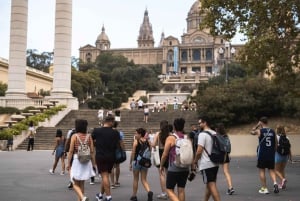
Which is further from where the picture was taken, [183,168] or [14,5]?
[14,5]

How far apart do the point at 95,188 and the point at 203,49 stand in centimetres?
15685

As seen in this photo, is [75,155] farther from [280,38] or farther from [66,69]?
[66,69]

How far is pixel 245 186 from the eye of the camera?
1279cm

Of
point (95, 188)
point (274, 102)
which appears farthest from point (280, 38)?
point (274, 102)

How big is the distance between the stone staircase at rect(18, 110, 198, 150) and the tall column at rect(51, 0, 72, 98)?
2244mm

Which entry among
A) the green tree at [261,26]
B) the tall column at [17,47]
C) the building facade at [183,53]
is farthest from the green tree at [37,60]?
the green tree at [261,26]

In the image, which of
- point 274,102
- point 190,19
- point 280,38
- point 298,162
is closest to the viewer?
point 280,38

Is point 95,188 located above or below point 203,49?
below

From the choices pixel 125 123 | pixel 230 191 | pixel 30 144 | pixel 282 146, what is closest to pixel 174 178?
pixel 230 191

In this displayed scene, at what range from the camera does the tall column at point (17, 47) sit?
38.8 metres

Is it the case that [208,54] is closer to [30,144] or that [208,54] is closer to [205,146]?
[30,144]

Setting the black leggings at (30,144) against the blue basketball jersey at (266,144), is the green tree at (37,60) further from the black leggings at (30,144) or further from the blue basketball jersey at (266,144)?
the blue basketball jersey at (266,144)

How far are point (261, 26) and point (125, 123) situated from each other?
1959cm

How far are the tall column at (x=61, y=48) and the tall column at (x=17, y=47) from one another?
9.23 ft
